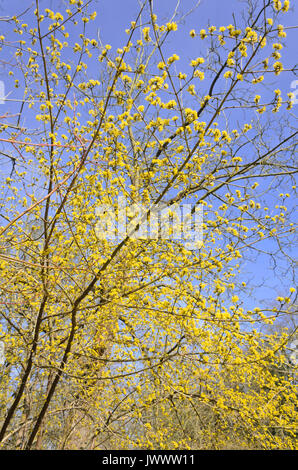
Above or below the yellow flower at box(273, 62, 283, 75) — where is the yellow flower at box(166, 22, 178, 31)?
above

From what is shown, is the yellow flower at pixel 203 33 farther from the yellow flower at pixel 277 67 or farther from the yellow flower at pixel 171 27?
the yellow flower at pixel 277 67

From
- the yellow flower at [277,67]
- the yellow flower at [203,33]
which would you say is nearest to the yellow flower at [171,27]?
the yellow flower at [203,33]

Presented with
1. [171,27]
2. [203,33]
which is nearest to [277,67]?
[203,33]

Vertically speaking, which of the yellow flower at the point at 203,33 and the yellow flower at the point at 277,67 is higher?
the yellow flower at the point at 203,33

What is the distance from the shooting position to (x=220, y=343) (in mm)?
3447

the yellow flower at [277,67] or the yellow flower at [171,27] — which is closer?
the yellow flower at [277,67]

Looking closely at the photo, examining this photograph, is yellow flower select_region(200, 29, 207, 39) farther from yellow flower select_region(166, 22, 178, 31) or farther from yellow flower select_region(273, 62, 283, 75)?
yellow flower select_region(273, 62, 283, 75)

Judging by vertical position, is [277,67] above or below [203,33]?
below

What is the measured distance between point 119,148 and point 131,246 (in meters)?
0.95

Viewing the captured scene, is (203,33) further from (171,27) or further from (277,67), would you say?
(277,67)

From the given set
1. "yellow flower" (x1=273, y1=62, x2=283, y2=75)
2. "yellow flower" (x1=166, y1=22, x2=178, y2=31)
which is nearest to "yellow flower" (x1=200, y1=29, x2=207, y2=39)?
"yellow flower" (x1=166, y1=22, x2=178, y2=31)

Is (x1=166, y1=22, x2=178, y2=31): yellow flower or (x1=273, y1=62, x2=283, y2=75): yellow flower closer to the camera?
(x1=273, y1=62, x2=283, y2=75): yellow flower

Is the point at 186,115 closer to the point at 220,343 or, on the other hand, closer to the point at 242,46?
the point at 242,46
